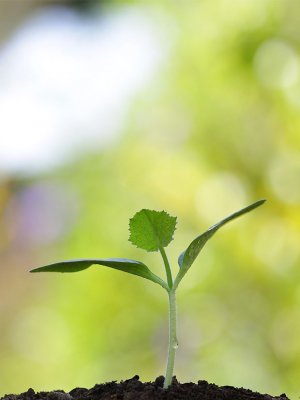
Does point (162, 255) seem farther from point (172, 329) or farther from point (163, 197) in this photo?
point (163, 197)

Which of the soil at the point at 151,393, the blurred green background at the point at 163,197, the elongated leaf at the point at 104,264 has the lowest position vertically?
the soil at the point at 151,393

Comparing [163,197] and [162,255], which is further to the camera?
[163,197]

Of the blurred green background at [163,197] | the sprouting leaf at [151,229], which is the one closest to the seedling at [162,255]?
the sprouting leaf at [151,229]

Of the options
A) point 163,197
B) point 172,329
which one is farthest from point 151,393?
point 163,197

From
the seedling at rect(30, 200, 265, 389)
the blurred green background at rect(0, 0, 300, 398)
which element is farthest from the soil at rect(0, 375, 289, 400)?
the blurred green background at rect(0, 0, 300, 398)

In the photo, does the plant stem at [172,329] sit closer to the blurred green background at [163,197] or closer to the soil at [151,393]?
the soil at [151,393]

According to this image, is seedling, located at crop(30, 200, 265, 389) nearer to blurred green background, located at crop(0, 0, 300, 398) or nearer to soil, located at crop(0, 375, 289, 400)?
soil, located at crop(0, 375, 289, 400)
